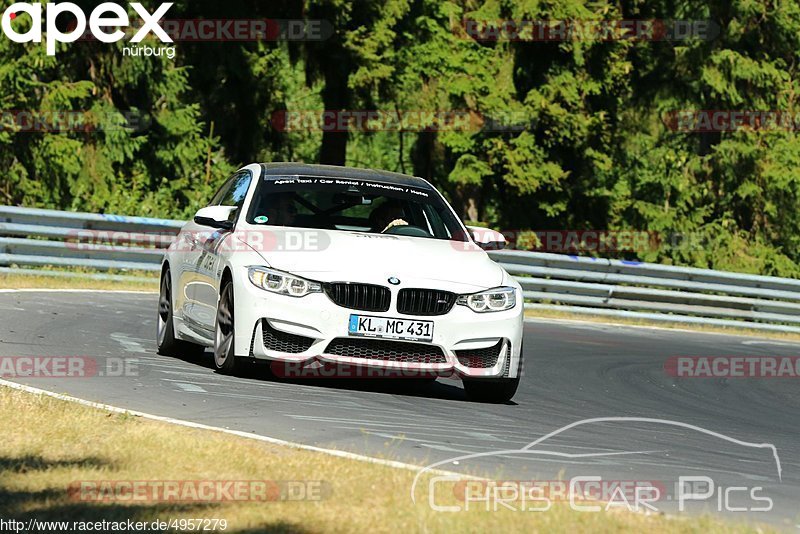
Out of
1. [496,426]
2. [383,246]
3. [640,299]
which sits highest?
[383,246]

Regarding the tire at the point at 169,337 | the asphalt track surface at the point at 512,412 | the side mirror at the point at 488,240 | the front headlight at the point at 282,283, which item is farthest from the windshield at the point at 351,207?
the tire at the point at 169,337

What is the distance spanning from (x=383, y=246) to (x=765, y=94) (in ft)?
106

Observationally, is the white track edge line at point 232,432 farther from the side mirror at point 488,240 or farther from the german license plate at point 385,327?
the side mirror at point 488,240

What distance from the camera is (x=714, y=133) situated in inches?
1652

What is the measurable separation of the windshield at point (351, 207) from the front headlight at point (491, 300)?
1.05 m

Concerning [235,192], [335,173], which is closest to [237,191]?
[235,192]

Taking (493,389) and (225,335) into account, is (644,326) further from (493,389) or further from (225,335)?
(225,335)

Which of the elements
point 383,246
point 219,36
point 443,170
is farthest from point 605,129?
point 383,246

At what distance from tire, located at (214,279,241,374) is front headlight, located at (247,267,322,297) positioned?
11.6 inches

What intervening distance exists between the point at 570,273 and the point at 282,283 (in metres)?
14.4

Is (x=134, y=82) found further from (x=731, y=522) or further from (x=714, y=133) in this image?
(x=731, y=522)

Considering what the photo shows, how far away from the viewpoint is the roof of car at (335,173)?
454 inches

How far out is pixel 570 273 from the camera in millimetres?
23953

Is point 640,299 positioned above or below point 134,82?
below
